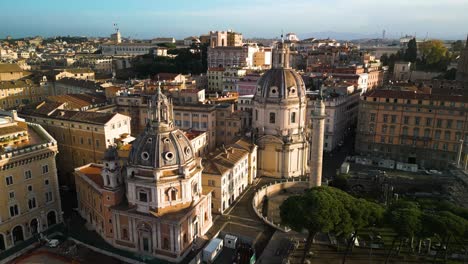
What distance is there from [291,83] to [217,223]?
90.7 ft

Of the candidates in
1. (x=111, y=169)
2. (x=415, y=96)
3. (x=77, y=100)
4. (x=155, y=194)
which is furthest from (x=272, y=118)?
(x=77, y=100)

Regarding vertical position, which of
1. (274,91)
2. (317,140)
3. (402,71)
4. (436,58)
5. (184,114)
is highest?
(436,58)

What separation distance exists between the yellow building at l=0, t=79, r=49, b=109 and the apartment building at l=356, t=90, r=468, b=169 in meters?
86.4

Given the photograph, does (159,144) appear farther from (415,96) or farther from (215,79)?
(215,79)

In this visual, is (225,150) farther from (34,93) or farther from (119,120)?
(34,93)

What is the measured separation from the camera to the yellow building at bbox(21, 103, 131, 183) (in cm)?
6050

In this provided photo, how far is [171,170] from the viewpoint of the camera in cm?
4269

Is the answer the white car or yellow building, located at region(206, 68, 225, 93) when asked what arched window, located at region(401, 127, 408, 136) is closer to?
yellow building, located at region(206, 68, 225, 93)

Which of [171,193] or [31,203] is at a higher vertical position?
[171,193]

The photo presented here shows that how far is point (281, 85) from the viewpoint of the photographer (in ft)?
209

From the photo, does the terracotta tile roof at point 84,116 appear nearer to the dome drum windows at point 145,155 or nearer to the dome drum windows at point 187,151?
the dome drum windows at point 145,155

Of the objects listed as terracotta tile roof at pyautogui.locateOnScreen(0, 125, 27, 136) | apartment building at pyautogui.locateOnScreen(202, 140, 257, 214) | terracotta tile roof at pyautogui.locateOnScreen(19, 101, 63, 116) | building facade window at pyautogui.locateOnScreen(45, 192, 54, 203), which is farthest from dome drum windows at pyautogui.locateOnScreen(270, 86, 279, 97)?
terracotta tile roof at pyautogui.locateOnScreen(19, 101, 63, 116)

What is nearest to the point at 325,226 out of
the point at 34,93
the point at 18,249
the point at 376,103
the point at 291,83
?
the point at 291,83

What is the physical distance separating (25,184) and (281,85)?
40.9 meters
